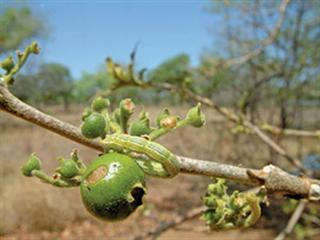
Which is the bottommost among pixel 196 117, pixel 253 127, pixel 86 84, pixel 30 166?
pixel 86 84

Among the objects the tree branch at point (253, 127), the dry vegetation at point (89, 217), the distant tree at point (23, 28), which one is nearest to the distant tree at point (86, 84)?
the distant tree at point (23, 28)

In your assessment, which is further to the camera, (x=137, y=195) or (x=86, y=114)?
(x=86, y=114)

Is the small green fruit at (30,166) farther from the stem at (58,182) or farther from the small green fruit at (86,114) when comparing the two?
the small green fruit at (86,114)

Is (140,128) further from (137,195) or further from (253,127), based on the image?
(253,127)

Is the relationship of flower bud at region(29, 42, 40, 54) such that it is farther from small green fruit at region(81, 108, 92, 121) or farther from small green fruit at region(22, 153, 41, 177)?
small green fruit at region(22, 153, 41, 177)

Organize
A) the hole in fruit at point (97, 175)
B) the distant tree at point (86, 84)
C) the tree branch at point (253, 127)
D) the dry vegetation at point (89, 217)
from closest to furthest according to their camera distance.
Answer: the hole in fruit at point (97, 175) → the tree branch at point (253, 127) → the dry vegetation at point (89, 217) → the distant tree at point (86, 84)

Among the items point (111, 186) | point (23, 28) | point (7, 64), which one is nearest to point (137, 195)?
point (111, 186)
